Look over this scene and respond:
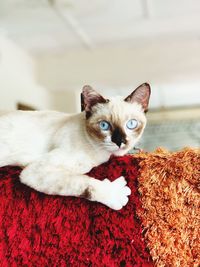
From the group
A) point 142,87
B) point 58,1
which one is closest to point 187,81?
point 58,1

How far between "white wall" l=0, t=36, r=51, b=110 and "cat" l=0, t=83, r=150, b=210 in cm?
312

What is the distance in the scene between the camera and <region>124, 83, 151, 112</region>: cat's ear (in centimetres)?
99

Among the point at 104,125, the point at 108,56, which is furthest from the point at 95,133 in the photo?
the point at 108,56

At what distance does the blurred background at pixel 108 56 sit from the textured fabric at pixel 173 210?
2.99m

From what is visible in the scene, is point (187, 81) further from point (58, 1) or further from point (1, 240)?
point (1, 240)

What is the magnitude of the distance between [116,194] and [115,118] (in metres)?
0.28

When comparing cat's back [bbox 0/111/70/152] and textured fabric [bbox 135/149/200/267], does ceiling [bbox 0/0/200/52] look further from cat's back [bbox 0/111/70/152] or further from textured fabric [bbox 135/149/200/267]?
textured fabric [bbox 135/149/200/267]

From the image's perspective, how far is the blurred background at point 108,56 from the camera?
150 inches

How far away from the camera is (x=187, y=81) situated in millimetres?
4930

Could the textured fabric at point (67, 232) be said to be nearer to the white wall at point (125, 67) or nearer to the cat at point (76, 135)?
the cat at point (76, 135)

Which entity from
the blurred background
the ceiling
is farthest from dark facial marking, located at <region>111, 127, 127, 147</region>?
the blurred background

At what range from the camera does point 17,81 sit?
4.61 metres

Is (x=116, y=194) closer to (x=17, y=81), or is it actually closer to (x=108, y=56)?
(x=17, y=81)

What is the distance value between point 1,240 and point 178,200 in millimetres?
362
